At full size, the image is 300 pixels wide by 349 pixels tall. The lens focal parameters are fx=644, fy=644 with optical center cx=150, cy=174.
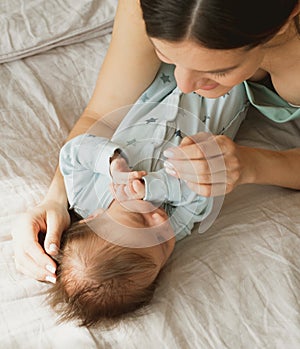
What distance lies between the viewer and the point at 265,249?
1.09 meters

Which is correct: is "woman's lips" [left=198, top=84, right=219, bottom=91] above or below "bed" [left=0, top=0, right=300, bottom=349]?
above

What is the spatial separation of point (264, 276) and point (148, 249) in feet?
0.65

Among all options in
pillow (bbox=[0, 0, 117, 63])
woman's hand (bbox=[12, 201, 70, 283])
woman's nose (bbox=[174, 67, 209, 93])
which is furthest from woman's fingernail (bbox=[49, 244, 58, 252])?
pillow (bbox=[0, 0, 117, 63])

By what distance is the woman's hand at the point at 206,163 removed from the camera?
99cm

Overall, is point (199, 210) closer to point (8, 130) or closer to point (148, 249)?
point (148, 249)

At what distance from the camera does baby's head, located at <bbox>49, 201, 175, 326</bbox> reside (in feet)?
3.17

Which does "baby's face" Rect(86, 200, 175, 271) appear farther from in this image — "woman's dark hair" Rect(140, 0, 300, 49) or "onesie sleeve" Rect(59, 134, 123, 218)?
"woman's dark hair" Rect(140, 0, 300, 49)

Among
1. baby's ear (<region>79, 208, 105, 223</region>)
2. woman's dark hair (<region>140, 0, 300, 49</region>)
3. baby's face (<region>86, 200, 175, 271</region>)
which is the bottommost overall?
baby's ear (<region>79, 208, 105, 223</region>)

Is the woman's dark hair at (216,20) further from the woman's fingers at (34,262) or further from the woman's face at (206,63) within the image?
the woman's fingers at (34,262)

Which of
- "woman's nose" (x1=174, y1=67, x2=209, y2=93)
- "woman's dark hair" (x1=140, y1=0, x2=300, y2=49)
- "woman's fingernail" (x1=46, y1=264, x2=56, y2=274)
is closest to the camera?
"woman's dark hair" (x1=140, y1=0, x2=300, y2=49)

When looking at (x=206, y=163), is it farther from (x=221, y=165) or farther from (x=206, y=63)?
(x=206, y=63)

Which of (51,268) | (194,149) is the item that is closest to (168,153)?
(194,149)

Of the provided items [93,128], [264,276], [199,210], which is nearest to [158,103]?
[93,128]

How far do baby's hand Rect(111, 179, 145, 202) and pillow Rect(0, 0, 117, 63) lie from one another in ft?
1.78
